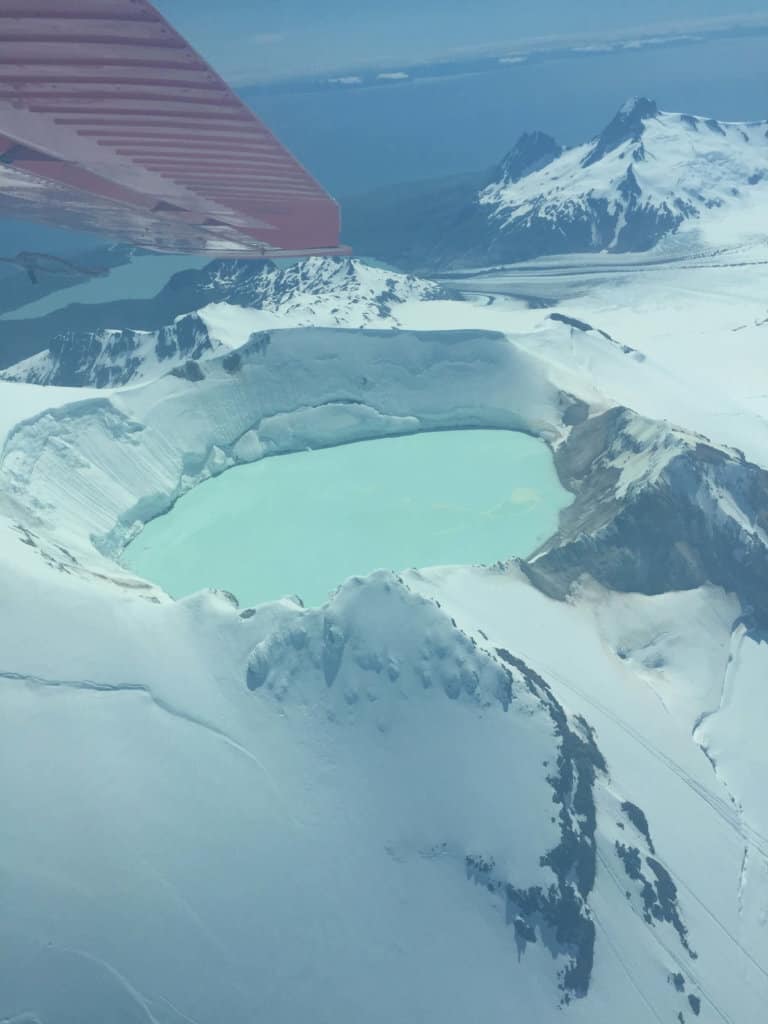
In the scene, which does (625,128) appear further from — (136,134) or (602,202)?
(136,134)

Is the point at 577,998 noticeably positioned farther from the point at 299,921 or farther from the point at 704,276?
the point at 704,276

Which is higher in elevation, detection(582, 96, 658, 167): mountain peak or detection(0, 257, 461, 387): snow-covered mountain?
detection(582, 96, 658, 167): mountain peak

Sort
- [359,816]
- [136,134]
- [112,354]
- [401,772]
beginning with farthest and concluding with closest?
[112,354]
[401,772]
[359,816]
[136,134]

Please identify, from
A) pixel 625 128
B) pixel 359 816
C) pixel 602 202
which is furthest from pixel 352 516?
pixel 625 128

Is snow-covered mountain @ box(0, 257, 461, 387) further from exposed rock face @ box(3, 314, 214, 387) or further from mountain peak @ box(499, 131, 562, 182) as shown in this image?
mountain peak @ box(499, 131, 562, 182)

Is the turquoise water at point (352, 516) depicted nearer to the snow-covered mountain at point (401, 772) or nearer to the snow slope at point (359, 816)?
the snow-covered mountain at point (401, 772)

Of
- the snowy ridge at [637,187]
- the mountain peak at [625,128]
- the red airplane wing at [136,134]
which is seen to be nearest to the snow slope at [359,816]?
the red airplane wing at [136,134]

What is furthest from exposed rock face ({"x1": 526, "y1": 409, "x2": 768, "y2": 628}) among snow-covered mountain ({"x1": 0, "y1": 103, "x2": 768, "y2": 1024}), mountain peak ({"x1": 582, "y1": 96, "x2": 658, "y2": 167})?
mountain peak ({"x1": 582, "y1": 96, "x2": 658, "y2": 167})
